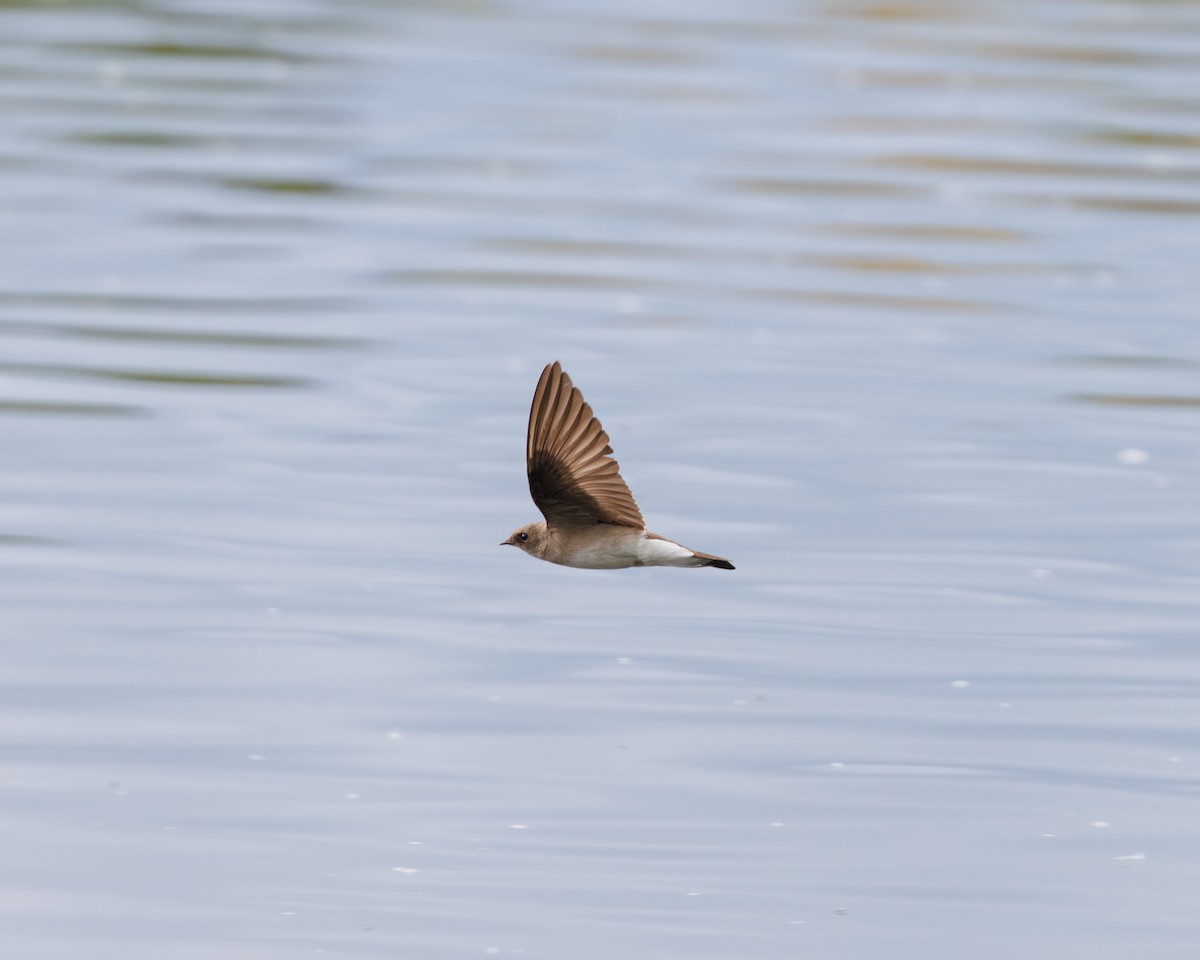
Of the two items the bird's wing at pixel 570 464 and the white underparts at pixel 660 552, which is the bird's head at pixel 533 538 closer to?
the bird's wing at pixel 570 464

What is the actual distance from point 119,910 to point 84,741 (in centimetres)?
112

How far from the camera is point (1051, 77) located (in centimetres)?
1806

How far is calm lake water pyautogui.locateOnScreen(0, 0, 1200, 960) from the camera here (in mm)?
5758

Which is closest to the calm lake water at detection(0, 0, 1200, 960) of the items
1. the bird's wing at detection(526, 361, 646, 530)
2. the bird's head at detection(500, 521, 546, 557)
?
the bird's head at detection(500, 521, 546, 557)

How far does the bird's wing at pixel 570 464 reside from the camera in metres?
5.41

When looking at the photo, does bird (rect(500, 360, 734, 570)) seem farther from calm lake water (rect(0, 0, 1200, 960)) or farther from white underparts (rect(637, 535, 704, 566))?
calm lake water (rect(0, 0, 1200, 960))

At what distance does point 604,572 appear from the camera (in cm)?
852

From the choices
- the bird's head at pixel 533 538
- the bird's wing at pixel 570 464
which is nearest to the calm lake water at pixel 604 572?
the bird's head at pixel 533 538

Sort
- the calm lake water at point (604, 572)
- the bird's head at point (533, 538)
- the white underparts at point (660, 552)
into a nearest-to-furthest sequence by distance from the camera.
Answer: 1. the white underparts at point (660, 552)
2. the bird's head at point (533, 538)
3. the calm lake water at point (604, 572)

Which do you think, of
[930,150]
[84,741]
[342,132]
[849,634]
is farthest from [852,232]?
[84,741]

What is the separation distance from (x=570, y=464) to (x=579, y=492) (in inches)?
2.5

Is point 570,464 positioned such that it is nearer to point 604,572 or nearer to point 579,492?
point 579,492

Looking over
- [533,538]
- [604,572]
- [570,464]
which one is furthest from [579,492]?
[604,572]

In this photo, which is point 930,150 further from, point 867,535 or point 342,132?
point 867,535
